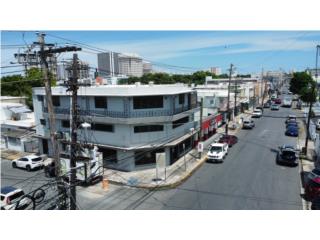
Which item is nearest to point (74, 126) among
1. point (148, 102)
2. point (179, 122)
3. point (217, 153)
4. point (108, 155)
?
point (148, 102)

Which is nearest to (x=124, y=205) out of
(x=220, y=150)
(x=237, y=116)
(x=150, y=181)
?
(x=150, y=181)

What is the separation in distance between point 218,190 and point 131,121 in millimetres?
8458

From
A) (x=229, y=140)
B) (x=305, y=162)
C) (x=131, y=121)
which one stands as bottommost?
(x=305, y=162)

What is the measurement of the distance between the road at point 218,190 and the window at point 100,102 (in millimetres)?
7136

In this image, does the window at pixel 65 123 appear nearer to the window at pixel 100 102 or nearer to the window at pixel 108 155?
the window at pixel 100 102

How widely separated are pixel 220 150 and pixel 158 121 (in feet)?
22.8

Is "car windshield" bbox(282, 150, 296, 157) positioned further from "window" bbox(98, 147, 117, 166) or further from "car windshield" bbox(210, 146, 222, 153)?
"window" bbox(98, 147, 117, 166)

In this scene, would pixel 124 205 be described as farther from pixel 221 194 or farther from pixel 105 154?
pixel 105 154

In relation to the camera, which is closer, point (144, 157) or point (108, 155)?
point (144, 157)

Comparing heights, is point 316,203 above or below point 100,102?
below

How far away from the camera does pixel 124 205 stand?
667 inches

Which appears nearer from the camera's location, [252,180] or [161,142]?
[252,180]

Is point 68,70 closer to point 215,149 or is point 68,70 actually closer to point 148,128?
point 148,128

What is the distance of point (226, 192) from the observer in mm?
18469
